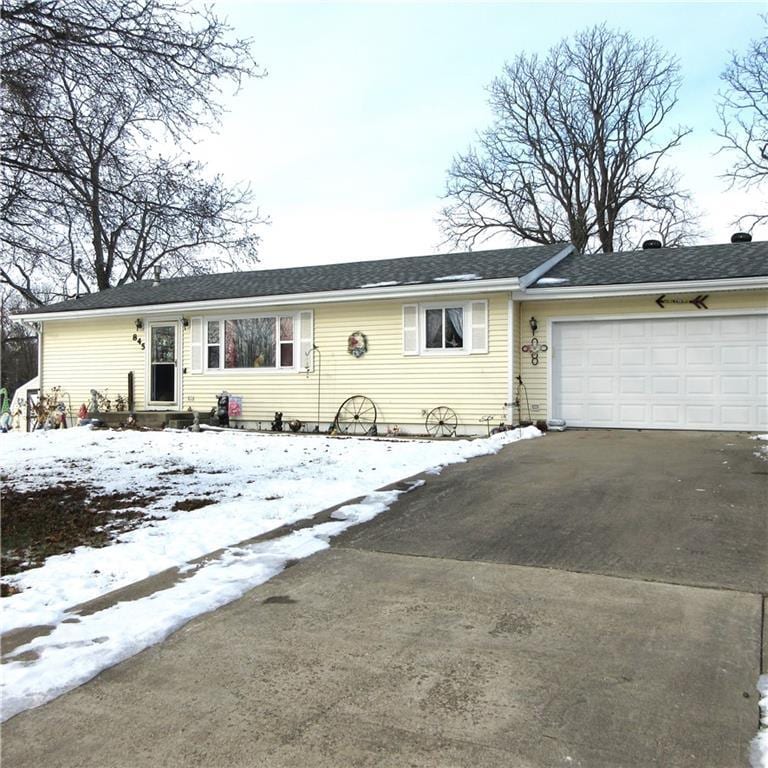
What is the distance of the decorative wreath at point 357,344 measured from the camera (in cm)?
1350

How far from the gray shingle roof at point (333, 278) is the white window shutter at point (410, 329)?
0.58 m

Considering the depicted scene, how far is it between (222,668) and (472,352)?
10056mm

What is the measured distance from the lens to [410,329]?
13070mm

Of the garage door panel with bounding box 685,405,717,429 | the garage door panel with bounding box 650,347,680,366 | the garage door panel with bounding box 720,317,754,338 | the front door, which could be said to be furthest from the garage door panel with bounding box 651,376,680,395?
the front door

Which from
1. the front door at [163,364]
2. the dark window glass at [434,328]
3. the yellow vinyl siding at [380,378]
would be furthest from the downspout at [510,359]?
the front door at [163,364]

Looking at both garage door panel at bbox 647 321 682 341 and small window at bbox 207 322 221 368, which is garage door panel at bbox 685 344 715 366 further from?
small window at bbox 207 322 221 368

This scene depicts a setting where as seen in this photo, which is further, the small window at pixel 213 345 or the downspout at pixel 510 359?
the small window at pixel 213 345

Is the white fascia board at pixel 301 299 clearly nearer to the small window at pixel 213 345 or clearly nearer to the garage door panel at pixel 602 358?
the small window at pixel 213 345

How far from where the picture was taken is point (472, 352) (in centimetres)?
1248

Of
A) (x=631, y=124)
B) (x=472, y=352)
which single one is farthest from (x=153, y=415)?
(x=631, y=124)

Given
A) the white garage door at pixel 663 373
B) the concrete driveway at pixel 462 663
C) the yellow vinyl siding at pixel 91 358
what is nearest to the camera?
the concrete driveway at pixel 462 663

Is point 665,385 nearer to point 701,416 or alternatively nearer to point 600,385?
point 701,416

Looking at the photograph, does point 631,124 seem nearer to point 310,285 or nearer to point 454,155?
point 454,155

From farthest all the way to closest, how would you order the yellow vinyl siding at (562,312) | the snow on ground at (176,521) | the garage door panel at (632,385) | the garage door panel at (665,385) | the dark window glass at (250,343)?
the dark window glass at (250,343) < the garage door panel at (632,385) < the garage door panel at (665,385) < the yellow vinyl siding at (562,312) < the snow on ground at (176,521)
